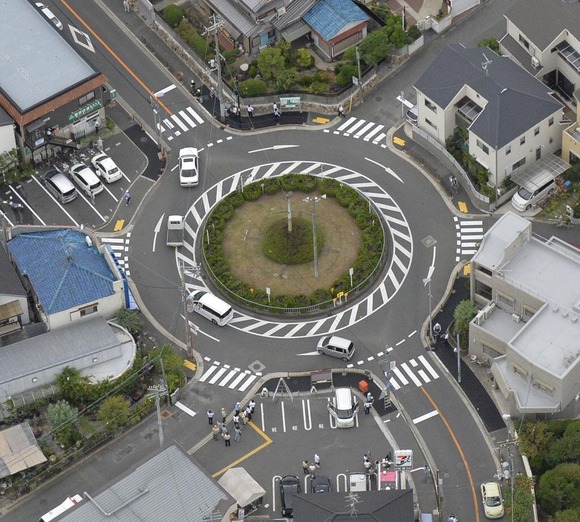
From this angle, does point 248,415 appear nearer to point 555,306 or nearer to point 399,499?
point 399,499

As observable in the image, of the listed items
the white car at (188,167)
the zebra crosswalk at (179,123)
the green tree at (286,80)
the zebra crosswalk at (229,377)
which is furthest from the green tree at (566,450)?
the zebra crosswalk at (179,123)

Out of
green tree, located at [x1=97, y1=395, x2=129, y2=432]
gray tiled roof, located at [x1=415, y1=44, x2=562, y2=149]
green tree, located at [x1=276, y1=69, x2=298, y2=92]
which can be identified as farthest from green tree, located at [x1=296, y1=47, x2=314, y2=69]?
green tree, located at [x1=97, y1=395, x2=129, y2=432]

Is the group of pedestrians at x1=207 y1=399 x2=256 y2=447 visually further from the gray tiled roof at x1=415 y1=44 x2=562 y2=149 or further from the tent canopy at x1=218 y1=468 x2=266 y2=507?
the gray tiled roof at x1=415 y1=44 x2=562 y2=149

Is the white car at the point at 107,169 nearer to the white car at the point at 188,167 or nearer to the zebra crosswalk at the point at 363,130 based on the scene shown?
the white car at the point at 188,167

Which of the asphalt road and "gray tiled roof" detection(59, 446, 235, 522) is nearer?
"gray tiled roof" detection(59, 446, 235, 522)

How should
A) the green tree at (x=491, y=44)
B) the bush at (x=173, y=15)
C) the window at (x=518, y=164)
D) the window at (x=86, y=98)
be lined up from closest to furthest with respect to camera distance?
the window at (x=518, y=164)
the window at (x=86, y=98)
the green tree at (x=491, y=44)
the bush at (x=173, y=15)

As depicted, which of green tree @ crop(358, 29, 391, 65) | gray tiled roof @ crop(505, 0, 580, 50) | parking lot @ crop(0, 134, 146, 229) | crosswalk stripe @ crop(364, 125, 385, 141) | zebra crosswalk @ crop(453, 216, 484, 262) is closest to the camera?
zebra crosswalk @ crop(453, 216, 484, 262)

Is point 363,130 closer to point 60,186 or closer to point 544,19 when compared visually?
point 544,19
